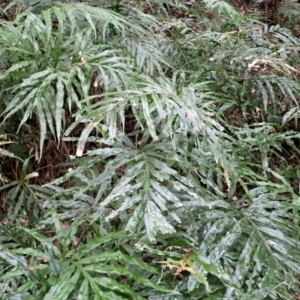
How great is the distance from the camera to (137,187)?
1.13 m

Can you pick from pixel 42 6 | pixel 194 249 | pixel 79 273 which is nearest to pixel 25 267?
pixel 79 273

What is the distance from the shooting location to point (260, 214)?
4.07 ft

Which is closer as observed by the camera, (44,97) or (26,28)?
(44,97)

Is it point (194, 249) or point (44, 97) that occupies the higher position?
point (44, 97)

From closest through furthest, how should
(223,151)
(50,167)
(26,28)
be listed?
(223,151) < (26,28) < (50,167)

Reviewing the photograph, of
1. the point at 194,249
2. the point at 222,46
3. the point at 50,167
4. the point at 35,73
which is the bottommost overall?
the point at 50,167

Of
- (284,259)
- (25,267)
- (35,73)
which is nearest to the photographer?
(25,267)

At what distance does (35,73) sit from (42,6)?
679 millimetres

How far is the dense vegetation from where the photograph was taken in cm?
104

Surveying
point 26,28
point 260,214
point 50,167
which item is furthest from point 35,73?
point 260,214

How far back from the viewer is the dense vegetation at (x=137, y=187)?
1.04 m

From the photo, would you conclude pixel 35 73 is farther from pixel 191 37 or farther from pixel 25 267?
pixel 191 37

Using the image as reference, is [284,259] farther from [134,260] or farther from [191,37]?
[191,37]

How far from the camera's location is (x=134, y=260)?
3.27 feet
